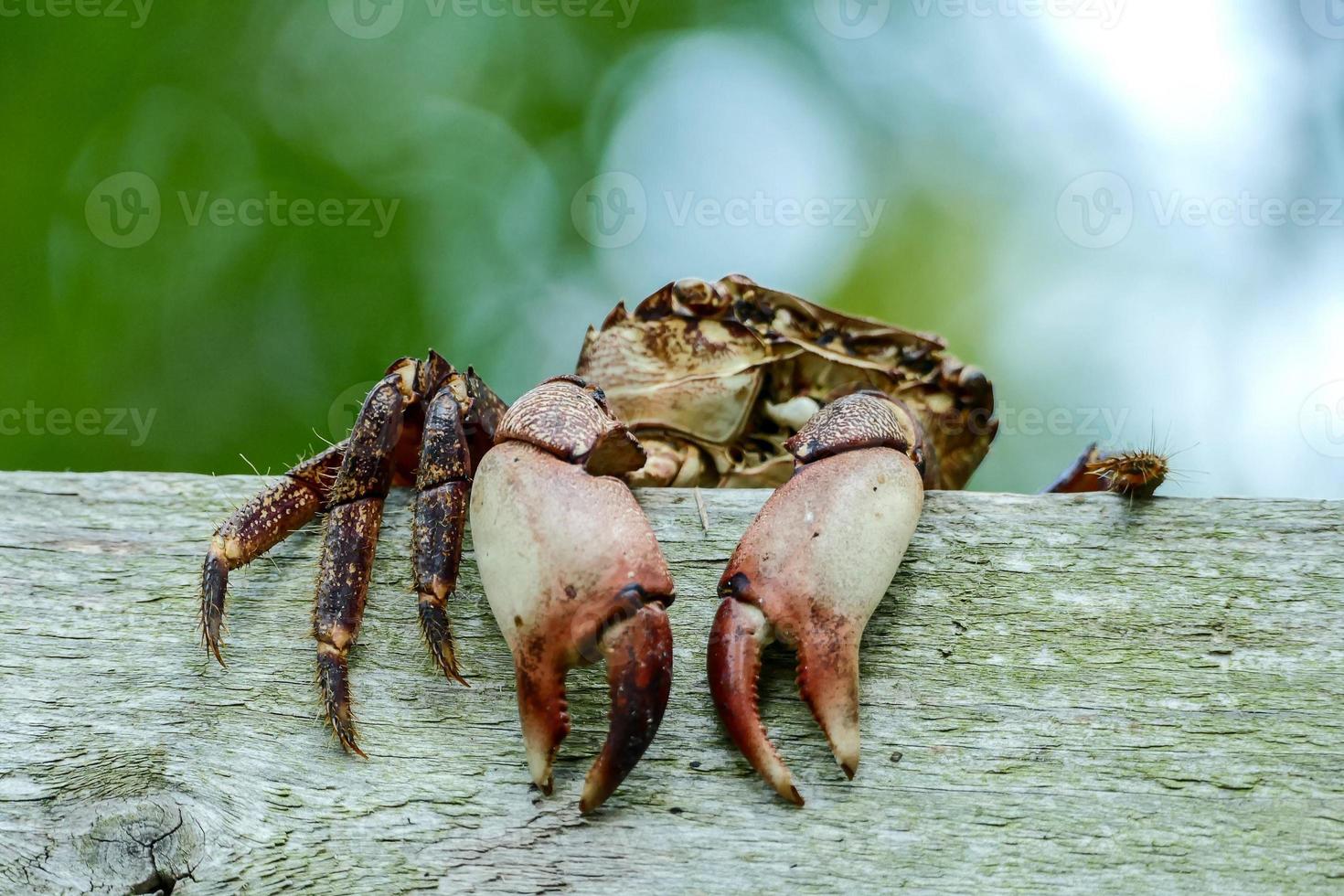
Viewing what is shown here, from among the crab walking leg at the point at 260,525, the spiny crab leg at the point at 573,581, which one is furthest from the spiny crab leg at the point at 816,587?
the crab walking leg at the point at 260,525

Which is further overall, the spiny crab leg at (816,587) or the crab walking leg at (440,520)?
the crab walking leg at (440,520)

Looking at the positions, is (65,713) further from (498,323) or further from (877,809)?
(498,323)

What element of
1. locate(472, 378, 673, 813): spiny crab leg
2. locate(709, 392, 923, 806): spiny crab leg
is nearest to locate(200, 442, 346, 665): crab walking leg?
locate(472, 378, 673, 813): spiny crab leg

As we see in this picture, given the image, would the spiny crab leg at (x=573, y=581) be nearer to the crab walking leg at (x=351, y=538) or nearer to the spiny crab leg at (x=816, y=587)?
the spiny crab leg at (x=816, y=587)

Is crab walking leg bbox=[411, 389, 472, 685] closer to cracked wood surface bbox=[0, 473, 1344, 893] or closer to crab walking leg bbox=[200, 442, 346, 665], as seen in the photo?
cracked wood surface bbox=[0, 473, 1344, 893]

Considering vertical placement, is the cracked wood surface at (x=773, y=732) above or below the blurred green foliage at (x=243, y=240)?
below

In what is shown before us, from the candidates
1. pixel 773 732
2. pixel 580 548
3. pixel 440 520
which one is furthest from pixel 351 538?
pixel 773 732

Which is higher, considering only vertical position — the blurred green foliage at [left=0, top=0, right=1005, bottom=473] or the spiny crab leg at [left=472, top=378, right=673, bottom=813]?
the blurred green foliage at [left=0, top=0, right=1005, bottom=473]

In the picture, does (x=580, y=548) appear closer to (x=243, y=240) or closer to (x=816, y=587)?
(x=816, y=587)
